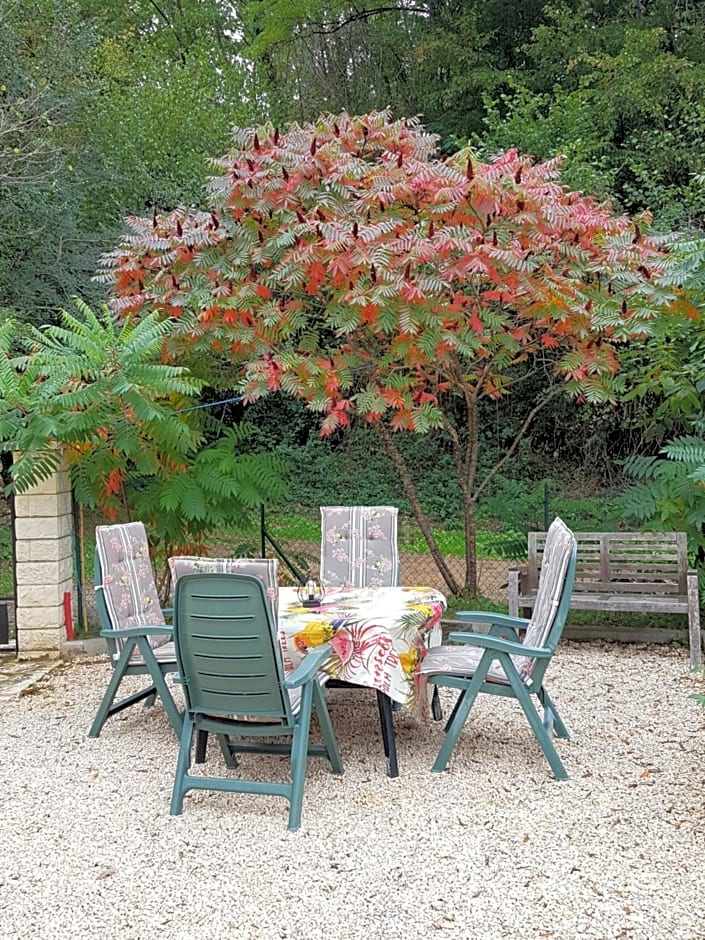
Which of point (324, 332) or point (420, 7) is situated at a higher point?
point (420, 7)

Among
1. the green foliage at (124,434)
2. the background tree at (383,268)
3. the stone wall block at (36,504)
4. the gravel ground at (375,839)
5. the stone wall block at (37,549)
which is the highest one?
the background tree at (383,268)

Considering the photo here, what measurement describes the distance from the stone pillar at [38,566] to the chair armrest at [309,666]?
3.32m

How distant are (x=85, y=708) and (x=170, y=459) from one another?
233 centimetres

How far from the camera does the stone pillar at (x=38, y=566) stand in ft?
23.5

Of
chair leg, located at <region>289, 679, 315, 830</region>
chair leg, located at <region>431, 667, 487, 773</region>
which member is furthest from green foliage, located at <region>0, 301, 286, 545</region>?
chair leg, located at <region>431, 667, 487, 773</region>

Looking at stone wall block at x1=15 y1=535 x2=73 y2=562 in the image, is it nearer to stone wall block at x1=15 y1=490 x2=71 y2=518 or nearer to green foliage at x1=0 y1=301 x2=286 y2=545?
stone wall block at x1=15 y1=490 x2=71 y2=518

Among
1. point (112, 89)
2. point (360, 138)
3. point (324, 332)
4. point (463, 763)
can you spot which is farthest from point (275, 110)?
point (463, 763)

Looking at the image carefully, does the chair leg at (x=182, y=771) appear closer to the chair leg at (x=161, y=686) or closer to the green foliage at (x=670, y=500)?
the chair leg at (x=161, y=686)

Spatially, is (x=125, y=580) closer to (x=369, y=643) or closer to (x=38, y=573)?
(x=369, y=643)

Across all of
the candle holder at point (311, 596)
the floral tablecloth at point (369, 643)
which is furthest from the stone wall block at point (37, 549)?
the floral tablecloth at point (369, 643)

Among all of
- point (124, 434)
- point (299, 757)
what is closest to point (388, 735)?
point (299, 757)

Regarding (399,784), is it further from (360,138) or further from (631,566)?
(360,138)

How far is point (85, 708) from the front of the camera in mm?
5875

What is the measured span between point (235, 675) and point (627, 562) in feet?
13.4
